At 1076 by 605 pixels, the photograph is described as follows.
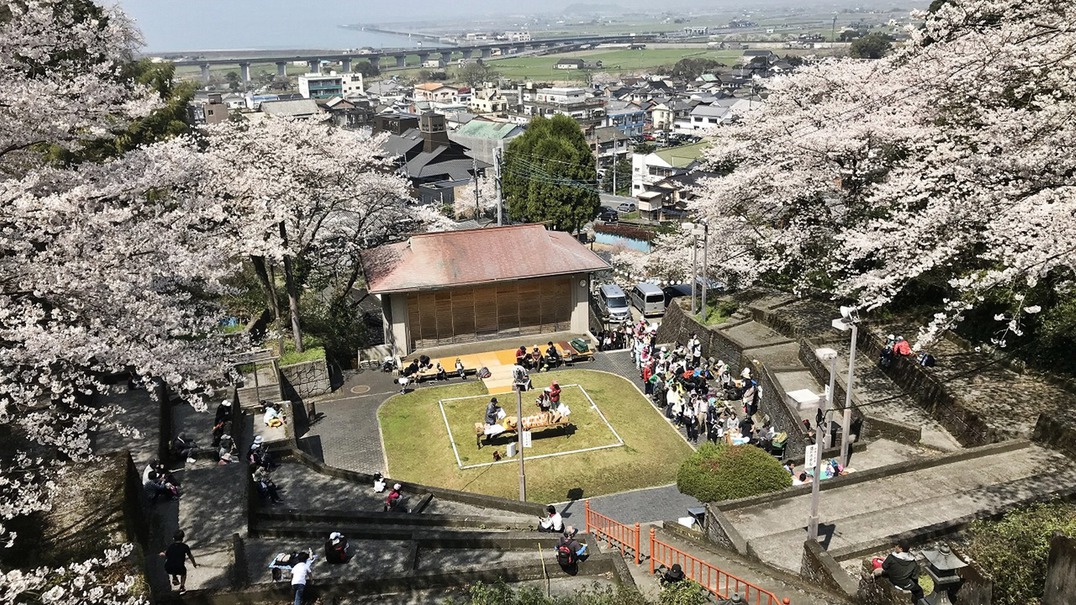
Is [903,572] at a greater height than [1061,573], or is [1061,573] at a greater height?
[1061,573]

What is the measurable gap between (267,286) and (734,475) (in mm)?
19443

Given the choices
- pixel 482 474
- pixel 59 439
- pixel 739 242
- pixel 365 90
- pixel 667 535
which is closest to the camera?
pixel 59 439

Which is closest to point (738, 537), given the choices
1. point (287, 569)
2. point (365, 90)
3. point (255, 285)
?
point (287, 569)

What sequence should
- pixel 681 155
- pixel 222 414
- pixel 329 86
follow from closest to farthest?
pixel 222 414, pixel 681 155, pixel 329 86

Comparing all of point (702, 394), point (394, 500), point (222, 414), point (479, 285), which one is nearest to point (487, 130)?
point (479, 285)

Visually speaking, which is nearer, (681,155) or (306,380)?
(306,380)

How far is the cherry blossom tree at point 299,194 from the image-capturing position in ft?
82.0

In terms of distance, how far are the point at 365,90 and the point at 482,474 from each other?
17301 centimetres

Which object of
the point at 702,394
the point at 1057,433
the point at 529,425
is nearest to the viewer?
the point at 1057,433

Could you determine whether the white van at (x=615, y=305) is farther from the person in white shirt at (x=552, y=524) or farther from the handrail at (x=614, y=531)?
the person in white shirt at (x=552, y=524)

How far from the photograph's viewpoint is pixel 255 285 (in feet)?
97.3

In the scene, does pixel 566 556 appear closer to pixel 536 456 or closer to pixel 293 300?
pixel 536 456

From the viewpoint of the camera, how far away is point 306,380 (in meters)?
25.5

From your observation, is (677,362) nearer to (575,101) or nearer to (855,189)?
(855,189)
